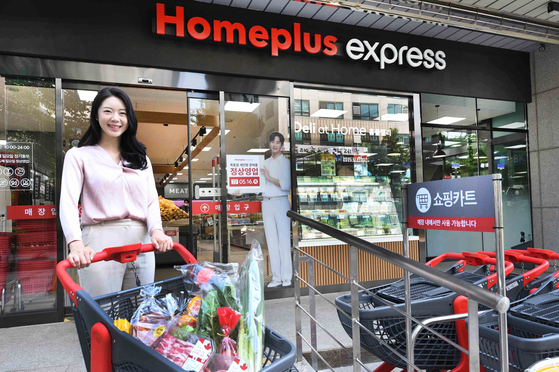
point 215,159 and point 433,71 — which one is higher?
point 433,71

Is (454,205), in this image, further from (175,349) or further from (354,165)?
(354,165)

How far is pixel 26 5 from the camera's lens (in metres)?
3.90

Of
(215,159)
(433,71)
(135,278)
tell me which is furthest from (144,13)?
(433,71)

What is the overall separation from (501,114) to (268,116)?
14.0ft

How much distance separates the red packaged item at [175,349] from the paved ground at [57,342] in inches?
92.7

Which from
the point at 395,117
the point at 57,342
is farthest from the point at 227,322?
the point at 395,117

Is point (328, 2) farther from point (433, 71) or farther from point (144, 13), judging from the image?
point (433, 71)

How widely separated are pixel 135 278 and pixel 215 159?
3.01m

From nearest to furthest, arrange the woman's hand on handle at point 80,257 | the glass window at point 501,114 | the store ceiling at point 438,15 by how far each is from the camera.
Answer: the woman's hand on handle at point 80,257, the store ceiling at point 438,15, the glass window at point 501,114

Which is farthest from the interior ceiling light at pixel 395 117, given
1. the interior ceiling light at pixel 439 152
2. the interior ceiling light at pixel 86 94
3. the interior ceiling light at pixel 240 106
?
the interior ceiling light at pixel 86 94

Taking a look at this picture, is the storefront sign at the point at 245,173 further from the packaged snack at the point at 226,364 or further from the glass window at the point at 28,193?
the packaged snack at the point at 226,364

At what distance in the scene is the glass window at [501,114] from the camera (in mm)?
6301

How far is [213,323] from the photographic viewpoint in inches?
42.5

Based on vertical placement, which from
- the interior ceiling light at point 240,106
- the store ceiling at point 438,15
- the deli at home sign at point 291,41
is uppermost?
the store ceiling at point 438,15
